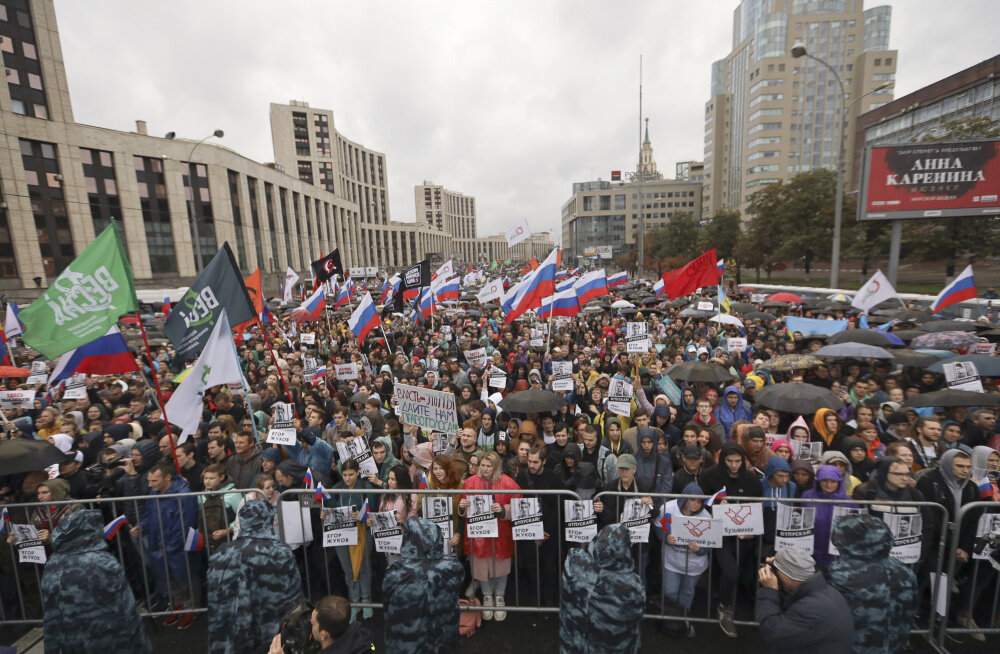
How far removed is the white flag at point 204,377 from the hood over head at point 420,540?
3.33 meters

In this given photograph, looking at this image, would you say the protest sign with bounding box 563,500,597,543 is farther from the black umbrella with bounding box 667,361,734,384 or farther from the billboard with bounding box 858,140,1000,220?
the billboard with bounding box 858,140,1000,220

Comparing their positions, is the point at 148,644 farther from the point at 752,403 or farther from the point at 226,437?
the point at 752,403

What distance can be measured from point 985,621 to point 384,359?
1182 cm

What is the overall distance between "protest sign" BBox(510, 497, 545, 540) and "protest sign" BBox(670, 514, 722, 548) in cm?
118

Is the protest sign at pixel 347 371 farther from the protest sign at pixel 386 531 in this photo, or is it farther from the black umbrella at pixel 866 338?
the black umbrella at pixel 866 338

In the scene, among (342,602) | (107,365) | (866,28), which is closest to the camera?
(342,602)

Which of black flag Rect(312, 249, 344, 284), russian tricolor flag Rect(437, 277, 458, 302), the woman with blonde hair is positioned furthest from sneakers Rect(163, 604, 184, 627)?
russian tricolor flag Rect(437, 277, 458, 302)

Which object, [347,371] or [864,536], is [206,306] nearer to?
[347,371]

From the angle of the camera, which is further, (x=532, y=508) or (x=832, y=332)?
(x=832, y=332)

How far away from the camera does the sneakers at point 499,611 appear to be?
14.6 ft

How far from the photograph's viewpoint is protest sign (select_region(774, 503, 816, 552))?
3973mm

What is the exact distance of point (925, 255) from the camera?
2678cm

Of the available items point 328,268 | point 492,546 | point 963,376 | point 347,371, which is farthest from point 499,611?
point 328,268

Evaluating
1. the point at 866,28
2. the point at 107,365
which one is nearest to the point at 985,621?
the point at 107,365
